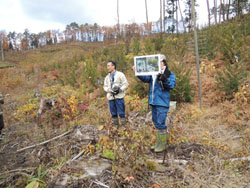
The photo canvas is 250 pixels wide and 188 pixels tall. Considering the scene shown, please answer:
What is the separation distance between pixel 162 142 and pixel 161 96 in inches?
39.9

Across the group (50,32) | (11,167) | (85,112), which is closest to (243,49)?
(85,112)

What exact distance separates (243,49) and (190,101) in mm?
3289

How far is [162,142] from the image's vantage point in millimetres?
3625

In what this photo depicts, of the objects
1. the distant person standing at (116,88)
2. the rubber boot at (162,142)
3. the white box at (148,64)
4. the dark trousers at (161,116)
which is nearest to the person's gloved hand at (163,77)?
the white box at (148,64)

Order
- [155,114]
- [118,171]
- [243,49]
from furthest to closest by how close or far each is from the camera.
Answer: [243,49] → [155,114] → [118,171]

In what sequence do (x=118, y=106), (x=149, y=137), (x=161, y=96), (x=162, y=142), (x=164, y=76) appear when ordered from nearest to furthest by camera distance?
(x=164, y=76) → (x=161, y=96) → (x=162, y=142) → (x=149, y=137) → (x=118, y=106)

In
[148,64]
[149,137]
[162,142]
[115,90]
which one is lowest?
[149,137]

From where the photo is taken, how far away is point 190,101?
6293mm

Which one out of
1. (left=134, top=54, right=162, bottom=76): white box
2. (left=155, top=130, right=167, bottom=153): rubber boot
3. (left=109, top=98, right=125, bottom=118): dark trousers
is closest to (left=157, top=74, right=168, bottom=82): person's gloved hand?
(left=134, top=54, right=162, bottom=76): white box

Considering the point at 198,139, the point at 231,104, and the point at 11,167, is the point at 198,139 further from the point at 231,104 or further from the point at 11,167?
the point at 11,167

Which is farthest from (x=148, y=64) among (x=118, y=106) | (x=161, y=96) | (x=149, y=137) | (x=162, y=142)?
(x=149, y=137)

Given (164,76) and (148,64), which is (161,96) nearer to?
(164,76)

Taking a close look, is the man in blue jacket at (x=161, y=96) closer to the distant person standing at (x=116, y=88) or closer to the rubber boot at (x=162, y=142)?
the rubber boot at (x=162, y=142)

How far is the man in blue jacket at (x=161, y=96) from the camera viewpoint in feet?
10.9
